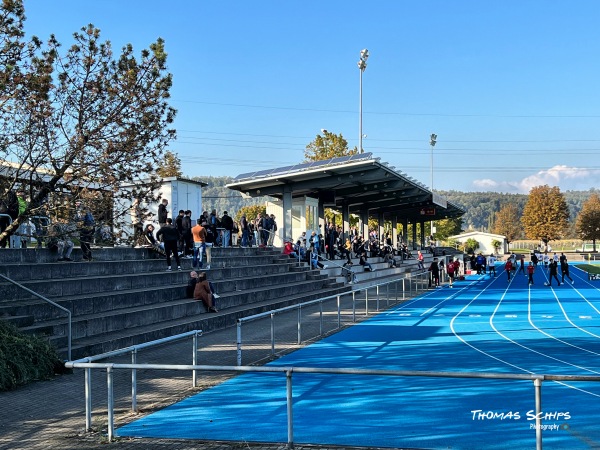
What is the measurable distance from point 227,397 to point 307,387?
1.91 meters

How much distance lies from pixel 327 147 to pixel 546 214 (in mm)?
80010

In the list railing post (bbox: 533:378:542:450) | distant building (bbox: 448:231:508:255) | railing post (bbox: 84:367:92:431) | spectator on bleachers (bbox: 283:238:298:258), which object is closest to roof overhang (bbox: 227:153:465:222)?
spectator on bleachers (bbox: 283:238:298:258)

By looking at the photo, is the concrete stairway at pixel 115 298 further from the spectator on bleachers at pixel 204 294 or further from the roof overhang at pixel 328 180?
the roof overhang at pixel 328 180

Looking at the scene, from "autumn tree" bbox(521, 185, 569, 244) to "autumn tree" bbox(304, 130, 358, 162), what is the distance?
78.2m

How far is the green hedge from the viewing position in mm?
11195

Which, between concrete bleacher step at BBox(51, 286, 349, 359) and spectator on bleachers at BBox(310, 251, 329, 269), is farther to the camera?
→ spectator on bleachers at BBox(310, 251, 329, 269)

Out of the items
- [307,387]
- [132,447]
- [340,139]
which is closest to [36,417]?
[132,447]

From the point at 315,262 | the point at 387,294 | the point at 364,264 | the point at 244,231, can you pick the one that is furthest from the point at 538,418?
the point at 364,264

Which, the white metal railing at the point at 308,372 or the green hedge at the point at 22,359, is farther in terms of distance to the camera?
the green hedge at the point at 22,359

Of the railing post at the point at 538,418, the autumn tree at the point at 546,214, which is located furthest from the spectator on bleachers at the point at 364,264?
the autumn tree at the point at 546,214

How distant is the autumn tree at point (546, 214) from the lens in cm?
13050

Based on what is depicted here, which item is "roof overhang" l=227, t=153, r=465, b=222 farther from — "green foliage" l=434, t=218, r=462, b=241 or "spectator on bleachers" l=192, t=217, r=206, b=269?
"green foliage" l=434, t=218, r=462, b=241

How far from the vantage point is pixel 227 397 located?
30.8ft

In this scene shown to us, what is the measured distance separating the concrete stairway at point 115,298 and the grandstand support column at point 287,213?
36.8ft
